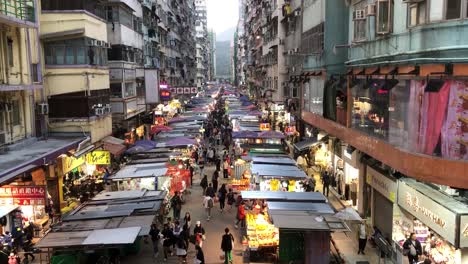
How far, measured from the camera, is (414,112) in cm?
1478

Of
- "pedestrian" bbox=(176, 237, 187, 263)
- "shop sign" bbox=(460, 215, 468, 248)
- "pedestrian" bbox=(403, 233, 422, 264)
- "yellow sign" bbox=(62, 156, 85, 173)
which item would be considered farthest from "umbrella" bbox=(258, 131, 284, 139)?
"shop sign" bbox=(460, 215, 468, 248)

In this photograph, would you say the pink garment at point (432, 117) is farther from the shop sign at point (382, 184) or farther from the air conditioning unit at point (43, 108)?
the air conditioning unit at point (43, 108)

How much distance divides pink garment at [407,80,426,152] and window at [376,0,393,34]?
126 inches

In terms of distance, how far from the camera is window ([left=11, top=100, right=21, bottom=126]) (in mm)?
22734

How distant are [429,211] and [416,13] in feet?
19.2

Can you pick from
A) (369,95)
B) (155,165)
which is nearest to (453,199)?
(369,95)

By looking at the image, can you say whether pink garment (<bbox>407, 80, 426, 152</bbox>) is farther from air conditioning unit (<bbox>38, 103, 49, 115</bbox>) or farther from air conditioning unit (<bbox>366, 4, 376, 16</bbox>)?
air conditioning unit (<bbox>38, 103, 49, 115</bbox>)

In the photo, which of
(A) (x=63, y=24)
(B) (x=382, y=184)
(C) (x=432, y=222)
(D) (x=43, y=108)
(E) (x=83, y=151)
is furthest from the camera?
(A) (x=63, y=24)

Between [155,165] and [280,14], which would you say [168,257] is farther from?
[280,14]

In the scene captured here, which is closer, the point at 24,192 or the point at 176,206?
the point at 24,192

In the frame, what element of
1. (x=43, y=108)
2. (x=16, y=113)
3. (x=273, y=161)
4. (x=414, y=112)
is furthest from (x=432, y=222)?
(x=43, y=108)

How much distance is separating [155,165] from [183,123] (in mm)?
19246

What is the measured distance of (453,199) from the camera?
14.4m

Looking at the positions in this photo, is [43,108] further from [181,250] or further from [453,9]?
[453,9]
